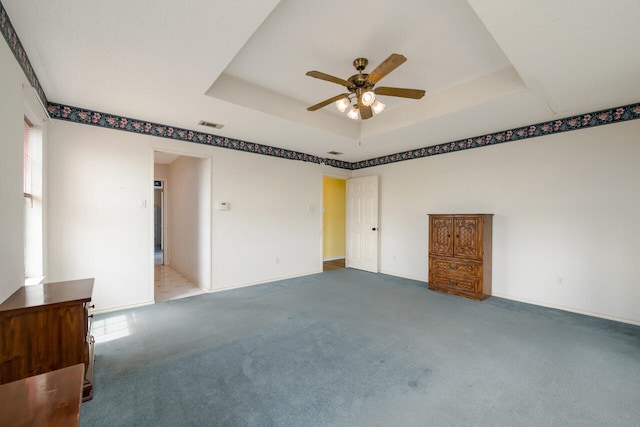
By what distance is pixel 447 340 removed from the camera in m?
2.70

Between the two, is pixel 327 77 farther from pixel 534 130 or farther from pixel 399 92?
pixel 534 130

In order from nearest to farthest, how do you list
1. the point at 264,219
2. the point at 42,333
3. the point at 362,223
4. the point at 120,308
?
1. the point at 42,333
2. the point at 120,308
3. the point at 264,219
4. the point at 362,223

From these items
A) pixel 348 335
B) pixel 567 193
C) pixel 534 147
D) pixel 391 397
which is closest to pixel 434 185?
pixel 534 147

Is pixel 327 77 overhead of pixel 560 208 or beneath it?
overhead

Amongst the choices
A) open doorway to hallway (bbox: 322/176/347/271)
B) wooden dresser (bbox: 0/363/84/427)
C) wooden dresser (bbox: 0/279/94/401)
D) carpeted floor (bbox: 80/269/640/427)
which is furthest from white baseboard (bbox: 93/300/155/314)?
open doorway to hallway (bbox: 322/176/347/271)

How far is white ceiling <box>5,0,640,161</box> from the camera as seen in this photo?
5.79 feet

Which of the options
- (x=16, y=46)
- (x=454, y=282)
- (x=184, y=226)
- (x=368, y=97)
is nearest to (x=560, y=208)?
(x=454, y=282)

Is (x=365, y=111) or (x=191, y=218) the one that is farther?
(x=191, y=218)

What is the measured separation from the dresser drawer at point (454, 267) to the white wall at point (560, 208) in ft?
1.47

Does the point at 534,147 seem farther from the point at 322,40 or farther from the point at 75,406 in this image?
the point at 75,406

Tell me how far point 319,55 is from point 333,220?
539 cm

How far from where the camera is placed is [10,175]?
6.04 feet

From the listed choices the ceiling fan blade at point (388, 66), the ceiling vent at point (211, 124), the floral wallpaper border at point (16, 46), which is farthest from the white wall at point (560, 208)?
the floral wallpaper border at point (16, 46)

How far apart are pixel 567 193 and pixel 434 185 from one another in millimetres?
1790
